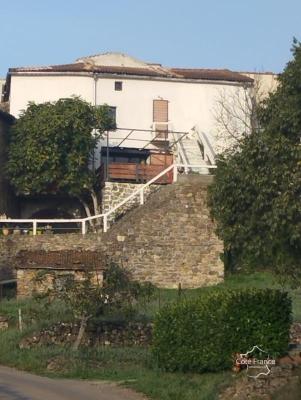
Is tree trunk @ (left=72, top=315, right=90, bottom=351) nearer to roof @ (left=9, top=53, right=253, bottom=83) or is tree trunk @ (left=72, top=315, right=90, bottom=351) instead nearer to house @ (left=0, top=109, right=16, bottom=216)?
house @ (left=0, top=109, right=16, bottom=216)

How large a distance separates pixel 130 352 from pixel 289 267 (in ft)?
26.8

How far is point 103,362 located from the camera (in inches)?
1080

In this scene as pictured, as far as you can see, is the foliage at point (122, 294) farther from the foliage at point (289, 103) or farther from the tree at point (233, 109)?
the tree at point (233, 109)

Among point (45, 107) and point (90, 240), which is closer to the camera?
point (90, 240)

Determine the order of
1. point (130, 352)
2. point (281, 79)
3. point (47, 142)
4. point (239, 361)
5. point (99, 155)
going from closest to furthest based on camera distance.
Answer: point (281, 79) → point (239, 361) → point (130, 352) → point (47, 142) → point (99, 155)

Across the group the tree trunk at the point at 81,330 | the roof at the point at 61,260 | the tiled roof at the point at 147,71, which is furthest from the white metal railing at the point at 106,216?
the tiled roof at the point at 147,71

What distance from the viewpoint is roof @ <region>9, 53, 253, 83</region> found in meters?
52.9

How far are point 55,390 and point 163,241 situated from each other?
18.3 meters

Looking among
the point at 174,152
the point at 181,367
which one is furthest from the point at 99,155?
the point at 181,367

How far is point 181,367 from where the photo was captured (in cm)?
2448

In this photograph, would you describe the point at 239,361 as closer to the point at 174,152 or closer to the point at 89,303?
the point at 89,303

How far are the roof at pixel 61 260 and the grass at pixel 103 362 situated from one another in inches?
83.7

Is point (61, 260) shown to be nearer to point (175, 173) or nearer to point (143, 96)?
point (175, 173)

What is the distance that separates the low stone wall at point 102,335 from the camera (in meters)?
30.4
